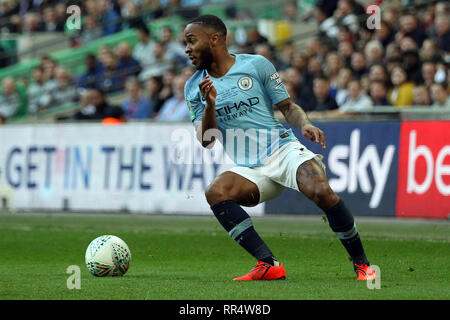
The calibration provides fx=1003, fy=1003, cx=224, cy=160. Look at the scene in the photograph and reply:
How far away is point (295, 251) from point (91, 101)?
29.3 feet

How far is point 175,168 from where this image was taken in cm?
1745

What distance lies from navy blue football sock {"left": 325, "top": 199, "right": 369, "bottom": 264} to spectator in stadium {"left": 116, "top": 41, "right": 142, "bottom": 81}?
1520cm

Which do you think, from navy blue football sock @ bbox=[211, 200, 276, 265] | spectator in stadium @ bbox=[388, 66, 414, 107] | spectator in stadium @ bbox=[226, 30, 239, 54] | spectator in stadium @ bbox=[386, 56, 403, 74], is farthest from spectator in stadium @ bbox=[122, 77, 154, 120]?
navy blue football sock @ bbox=[211, 200, 276, 265]

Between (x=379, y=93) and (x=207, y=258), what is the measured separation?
6.89 meters

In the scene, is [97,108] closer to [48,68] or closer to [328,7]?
[48,68]

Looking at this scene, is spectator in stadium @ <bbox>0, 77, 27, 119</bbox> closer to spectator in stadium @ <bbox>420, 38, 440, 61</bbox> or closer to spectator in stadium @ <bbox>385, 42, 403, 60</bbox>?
spectator in stadium @ <bbox>385, 42, 403, 60</bbox>

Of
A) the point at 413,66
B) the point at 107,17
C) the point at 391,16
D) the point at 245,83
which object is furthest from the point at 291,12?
the point at 245,83

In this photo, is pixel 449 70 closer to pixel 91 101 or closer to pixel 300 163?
pixel 91 101

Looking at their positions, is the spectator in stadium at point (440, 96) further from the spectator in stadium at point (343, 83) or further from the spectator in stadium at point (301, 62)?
the spectator in stadium at point (301, 62)

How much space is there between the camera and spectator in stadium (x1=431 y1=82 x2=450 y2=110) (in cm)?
1616

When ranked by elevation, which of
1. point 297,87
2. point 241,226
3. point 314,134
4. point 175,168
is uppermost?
point 314,134

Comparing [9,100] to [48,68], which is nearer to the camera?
[48,68]

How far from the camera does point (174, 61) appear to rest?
23016 mm
